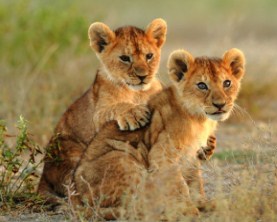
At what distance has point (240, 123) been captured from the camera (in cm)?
1424

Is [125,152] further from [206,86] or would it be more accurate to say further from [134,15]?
[134,15]

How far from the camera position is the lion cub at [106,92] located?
350 inches

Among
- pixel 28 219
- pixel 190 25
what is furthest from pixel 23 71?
pixel 190 25

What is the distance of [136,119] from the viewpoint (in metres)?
8.05

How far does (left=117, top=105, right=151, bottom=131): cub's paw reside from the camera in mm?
8039

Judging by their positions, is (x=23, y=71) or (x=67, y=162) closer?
(x=67, y=162)

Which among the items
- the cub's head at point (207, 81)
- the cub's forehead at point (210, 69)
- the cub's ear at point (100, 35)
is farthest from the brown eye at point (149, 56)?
the cub's forehead at point (210, 69)

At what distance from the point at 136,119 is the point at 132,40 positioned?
4.80ft

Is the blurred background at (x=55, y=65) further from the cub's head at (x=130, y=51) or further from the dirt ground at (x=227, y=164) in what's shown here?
the cub's head at (x=130, y=51)

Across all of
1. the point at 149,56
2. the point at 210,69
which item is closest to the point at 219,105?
the point at 210,69

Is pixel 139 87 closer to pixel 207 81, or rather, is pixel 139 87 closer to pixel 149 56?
pixel 149 56

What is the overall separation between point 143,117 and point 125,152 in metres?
0.47

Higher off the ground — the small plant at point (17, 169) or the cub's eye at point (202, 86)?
the cub's eye at point (202, 86)

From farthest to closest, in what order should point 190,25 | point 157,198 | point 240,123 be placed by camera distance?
point 190,25, point 240,123, point 157,198
